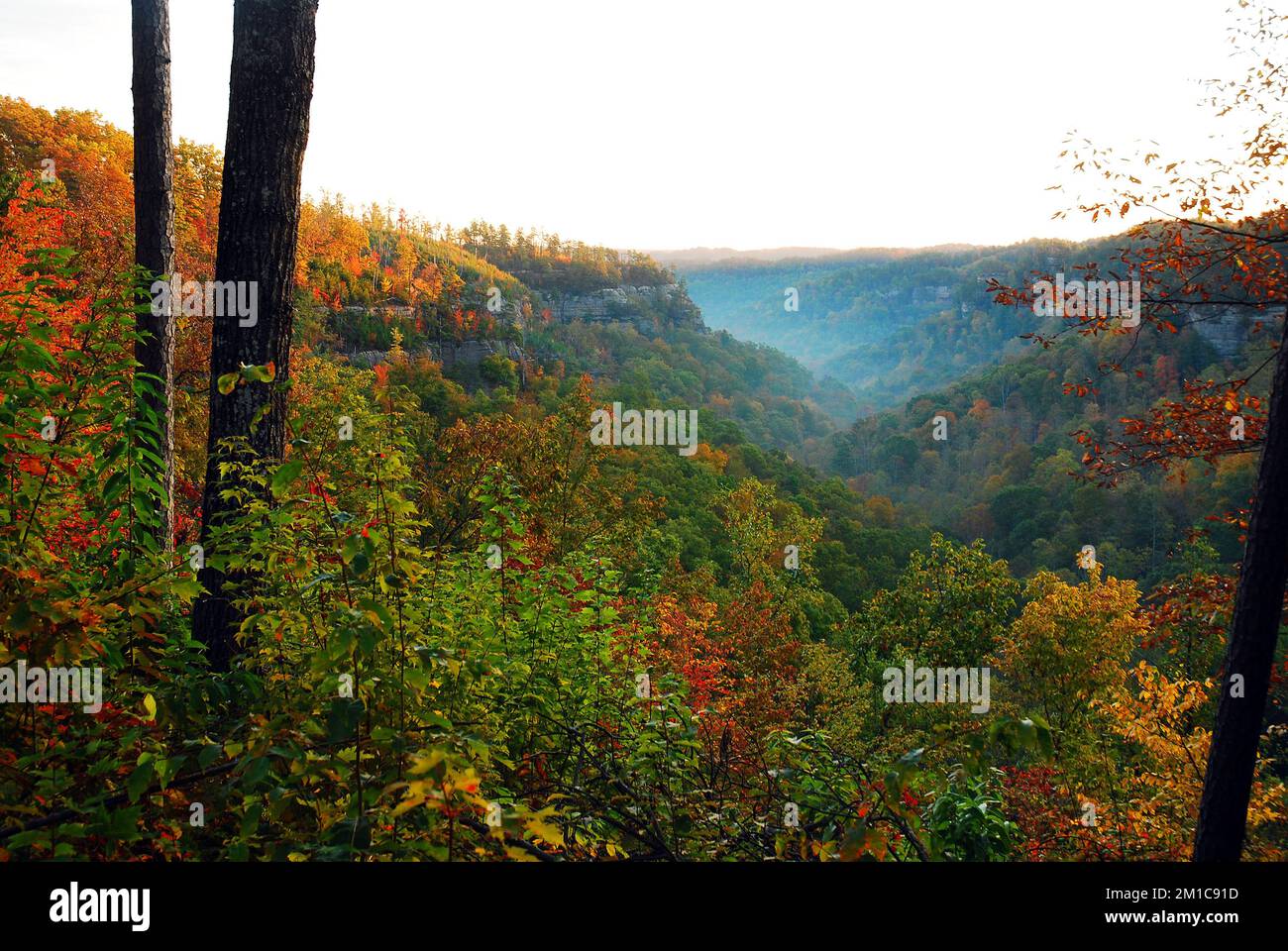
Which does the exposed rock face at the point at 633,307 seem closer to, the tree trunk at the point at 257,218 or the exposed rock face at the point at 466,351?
the exposed rock face at the point at 466,351

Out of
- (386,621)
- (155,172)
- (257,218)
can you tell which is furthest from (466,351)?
(386,621)

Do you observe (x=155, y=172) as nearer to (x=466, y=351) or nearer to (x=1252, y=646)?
(x=1252, y=646)

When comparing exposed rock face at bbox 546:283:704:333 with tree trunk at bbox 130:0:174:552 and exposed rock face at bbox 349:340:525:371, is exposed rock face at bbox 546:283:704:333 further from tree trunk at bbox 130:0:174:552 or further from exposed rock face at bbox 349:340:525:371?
tree trunk at bbox 130:0:174:552

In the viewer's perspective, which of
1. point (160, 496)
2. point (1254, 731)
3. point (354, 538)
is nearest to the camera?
point (354, 538)

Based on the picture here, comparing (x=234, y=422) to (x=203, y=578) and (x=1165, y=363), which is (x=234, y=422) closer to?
(x=203, y=578)

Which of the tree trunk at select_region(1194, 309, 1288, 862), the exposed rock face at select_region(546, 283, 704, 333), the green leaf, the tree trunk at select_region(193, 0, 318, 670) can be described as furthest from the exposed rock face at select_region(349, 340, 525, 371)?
the green leaf
